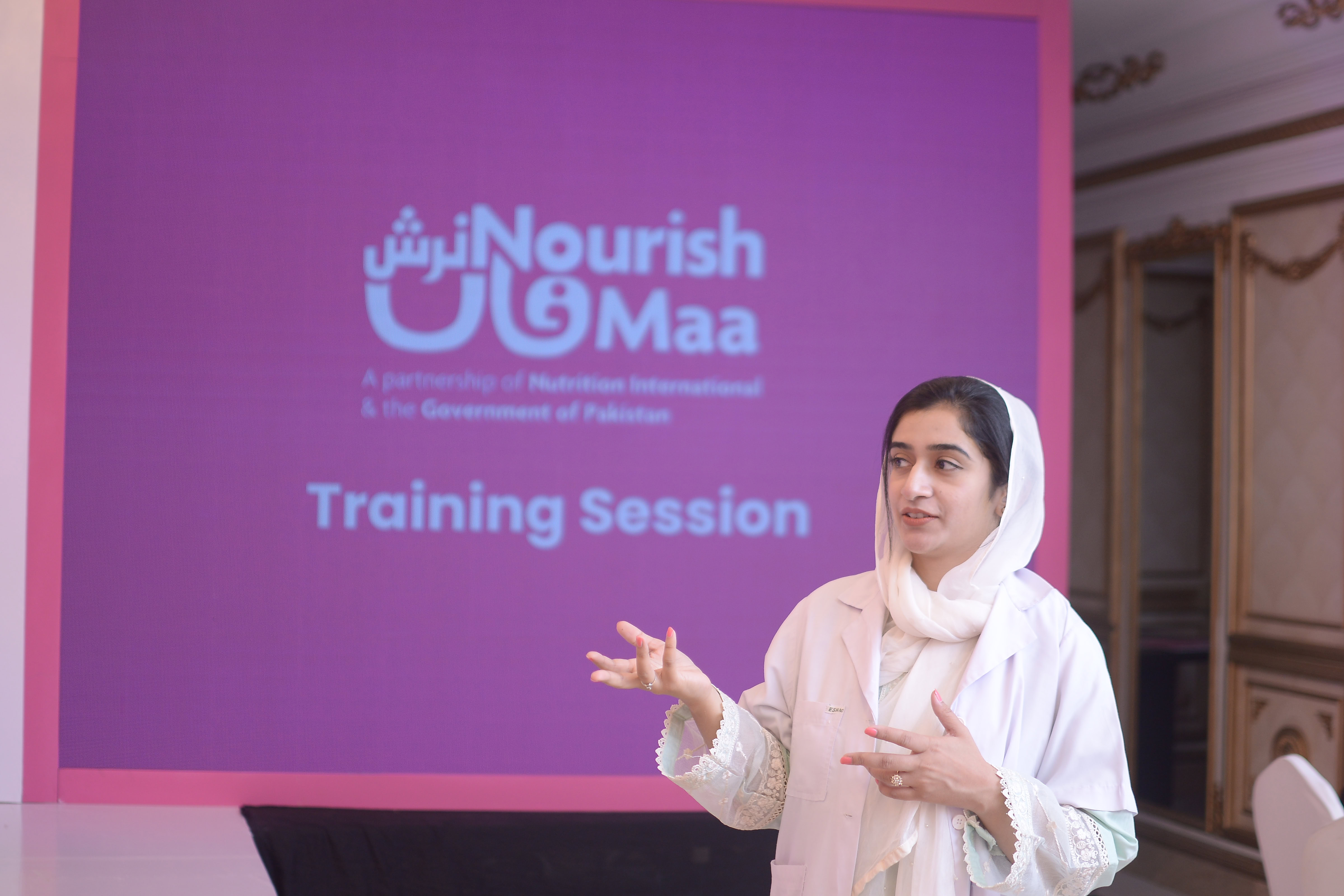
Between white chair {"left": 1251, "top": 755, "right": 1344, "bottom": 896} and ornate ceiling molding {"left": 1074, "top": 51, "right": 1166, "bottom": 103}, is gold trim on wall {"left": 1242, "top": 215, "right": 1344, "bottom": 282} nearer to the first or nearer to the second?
ornate ceiling molding {"left": 1074, "top": 51, "right": 1166, "bottom": 103}

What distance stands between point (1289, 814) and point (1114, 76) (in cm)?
360

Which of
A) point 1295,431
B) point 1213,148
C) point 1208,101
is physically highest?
point 1208,101

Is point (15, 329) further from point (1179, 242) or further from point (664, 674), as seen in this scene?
point (1179, 242)

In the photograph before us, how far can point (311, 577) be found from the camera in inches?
135

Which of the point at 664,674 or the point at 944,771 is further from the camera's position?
the point at 664,674

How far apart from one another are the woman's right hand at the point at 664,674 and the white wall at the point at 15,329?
2.54 meters

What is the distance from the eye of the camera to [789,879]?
1.62m

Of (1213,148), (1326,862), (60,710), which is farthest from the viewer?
(1213,148)

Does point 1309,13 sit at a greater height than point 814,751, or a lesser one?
greater

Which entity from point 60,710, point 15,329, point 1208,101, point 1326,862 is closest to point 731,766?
point 1326,862

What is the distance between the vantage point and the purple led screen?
11.1ft

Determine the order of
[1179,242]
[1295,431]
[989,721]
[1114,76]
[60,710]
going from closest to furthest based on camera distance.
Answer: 1. [989,721]
2. [60,710]
3. [1295,431]
4. [1179,242]
5. [1114,76]

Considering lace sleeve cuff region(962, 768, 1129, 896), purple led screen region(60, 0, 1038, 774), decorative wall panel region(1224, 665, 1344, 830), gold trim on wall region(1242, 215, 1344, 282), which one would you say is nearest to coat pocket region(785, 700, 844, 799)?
lace sleeve cuff region(962, 768, 1129, 896)

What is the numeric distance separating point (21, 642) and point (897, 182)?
10.2 feet
